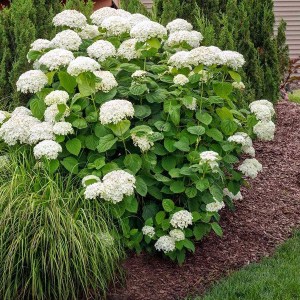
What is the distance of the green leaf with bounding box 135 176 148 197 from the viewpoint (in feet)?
14.5

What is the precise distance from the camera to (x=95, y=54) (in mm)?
4785

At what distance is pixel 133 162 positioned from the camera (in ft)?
14.8

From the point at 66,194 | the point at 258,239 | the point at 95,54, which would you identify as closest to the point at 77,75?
the point at 95,54

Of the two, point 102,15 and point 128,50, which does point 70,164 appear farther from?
point 102,15

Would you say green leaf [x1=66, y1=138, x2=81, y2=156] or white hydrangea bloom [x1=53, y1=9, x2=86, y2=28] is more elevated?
white hydrangea bloom [x1=53, y1=9, x2=86, y2=28]

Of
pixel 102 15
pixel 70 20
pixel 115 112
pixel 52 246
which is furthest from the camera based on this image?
pixel 102 15

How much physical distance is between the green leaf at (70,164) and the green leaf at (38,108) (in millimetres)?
444

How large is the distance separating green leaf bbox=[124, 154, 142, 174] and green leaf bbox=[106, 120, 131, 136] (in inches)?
7.5

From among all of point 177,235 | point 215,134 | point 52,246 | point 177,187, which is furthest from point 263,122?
point 52,246

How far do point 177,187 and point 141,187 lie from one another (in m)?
0.26

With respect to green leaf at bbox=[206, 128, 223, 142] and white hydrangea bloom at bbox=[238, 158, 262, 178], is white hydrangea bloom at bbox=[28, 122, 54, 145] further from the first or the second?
white hydrangea bloom at bbox=[238, 158, 262, 178]

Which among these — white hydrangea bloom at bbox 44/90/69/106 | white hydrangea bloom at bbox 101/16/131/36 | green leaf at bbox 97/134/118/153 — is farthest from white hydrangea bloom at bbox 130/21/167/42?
green leaf at bbox 97/134/118/153

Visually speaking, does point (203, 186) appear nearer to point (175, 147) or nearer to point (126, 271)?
point (175, 147)

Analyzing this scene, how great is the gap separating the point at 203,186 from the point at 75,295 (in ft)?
3.50
